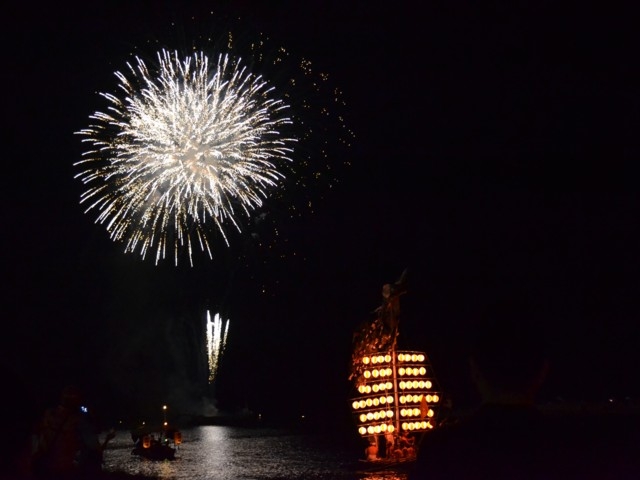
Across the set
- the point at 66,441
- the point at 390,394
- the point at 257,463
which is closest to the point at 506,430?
the point at 66,441

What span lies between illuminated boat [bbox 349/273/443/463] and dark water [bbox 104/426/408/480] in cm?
81

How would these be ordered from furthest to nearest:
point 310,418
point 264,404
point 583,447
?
point 264,404, point 310,418, point 583,447

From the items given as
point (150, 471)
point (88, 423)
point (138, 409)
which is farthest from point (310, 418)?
point (88, 423)

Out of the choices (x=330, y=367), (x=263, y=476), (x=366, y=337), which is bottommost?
(x=263, y=476)

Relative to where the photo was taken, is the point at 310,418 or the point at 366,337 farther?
the point at 310,418

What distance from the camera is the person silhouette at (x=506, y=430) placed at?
2330 millimetres

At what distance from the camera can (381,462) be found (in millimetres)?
18984

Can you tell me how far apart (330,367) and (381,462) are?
50969 millimetres

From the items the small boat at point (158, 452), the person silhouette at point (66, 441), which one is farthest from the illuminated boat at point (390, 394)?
the person silhouette at point (66, 441)

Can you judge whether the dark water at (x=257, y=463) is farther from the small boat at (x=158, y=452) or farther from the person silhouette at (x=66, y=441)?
the person silhouette at (x=66, y=441)

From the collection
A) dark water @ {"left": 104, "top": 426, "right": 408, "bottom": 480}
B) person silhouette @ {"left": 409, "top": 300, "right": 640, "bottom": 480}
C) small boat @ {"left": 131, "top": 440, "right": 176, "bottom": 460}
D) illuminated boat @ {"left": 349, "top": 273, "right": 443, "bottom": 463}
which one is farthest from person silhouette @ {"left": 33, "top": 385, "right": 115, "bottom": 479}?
small boat @ {"left": 131, "top": 440, "right": 176, "bottom": 460}

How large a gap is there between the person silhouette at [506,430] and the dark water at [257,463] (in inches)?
559

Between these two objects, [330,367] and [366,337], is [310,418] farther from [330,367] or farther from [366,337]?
[366,337]

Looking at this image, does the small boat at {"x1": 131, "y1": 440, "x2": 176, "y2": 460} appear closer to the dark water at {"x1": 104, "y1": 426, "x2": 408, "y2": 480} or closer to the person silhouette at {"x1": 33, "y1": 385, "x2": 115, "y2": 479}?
the dark water at {"x1": 104, "y1": 426, "x2": 408, "y2": 480}
